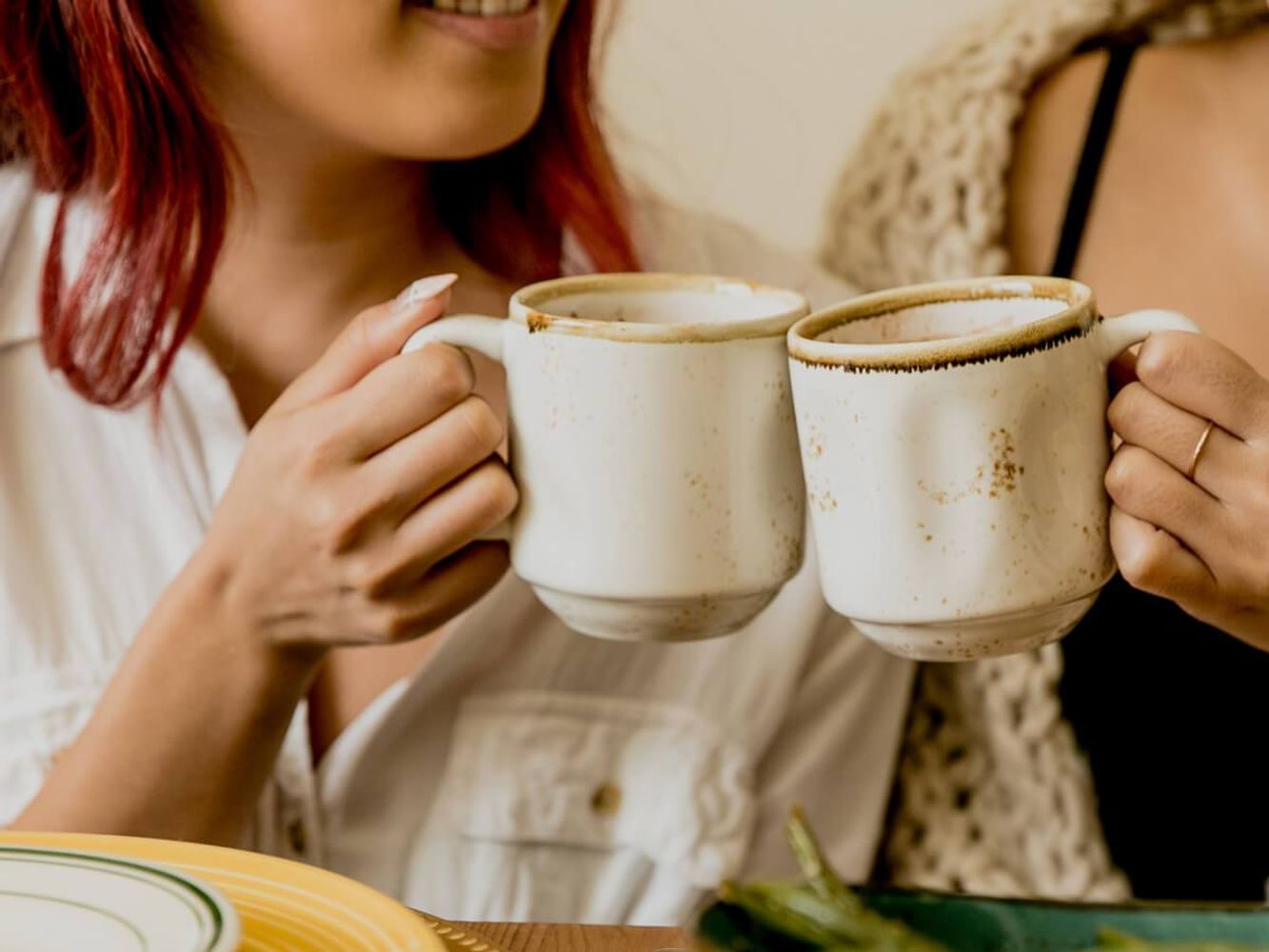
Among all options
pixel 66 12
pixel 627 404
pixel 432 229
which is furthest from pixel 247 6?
pixel 627 404

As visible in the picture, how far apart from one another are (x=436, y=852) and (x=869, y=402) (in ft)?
1.55

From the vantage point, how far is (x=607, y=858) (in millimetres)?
896

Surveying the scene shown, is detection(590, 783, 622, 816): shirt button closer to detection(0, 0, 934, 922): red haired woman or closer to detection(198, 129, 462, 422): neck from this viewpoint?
detection(0, 0, 934, 922): red haired woman

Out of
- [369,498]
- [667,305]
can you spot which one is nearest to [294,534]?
[369,498]

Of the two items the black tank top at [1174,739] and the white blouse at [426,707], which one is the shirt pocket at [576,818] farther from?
the black tank top at [1174,739]

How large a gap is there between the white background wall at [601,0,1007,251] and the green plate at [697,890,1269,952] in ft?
2.94

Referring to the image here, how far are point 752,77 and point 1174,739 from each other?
1.90 ft

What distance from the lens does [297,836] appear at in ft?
2.80

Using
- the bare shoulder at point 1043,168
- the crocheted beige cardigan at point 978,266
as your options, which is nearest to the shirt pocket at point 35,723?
the crocheted beige cardigan at point 978,266

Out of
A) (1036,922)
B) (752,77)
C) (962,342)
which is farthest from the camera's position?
(752,77)

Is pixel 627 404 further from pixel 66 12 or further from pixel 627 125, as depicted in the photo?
pixel 627 125

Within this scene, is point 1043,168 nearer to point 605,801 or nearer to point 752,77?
point 752,77

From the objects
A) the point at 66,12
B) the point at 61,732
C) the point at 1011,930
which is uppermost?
the point at 66,12

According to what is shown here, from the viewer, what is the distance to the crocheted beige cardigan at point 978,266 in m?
0.94
